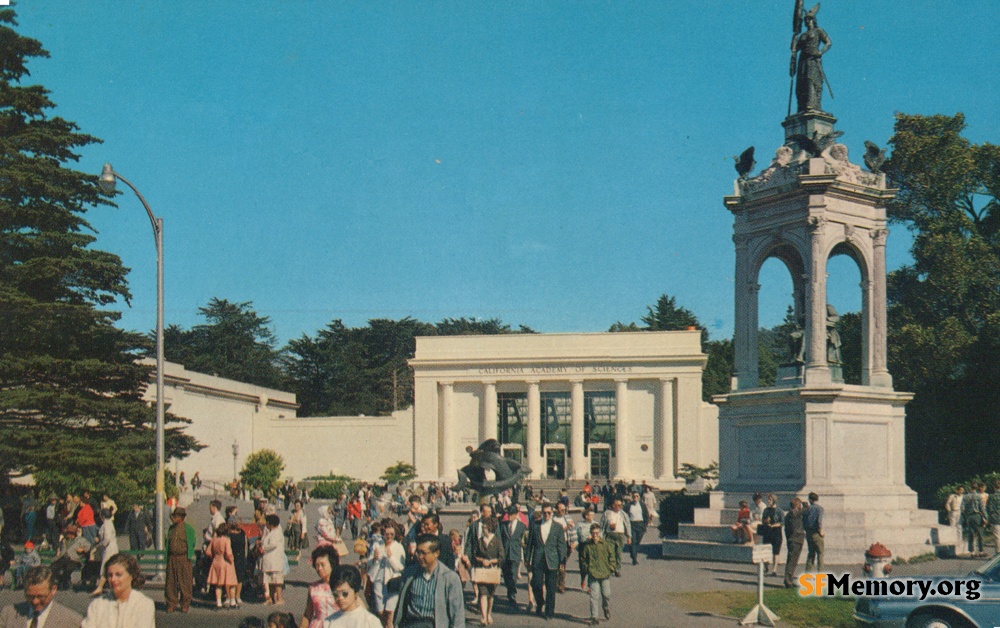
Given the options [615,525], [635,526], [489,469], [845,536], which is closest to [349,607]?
[615,525]

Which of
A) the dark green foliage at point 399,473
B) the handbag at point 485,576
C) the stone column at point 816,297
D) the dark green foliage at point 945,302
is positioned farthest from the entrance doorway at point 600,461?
the handbag at point 485,576

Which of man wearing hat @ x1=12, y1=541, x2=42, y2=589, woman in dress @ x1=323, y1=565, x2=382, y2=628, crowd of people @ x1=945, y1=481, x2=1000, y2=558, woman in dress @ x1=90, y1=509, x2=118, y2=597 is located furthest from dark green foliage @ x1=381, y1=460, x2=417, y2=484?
woman in dress @ x1=323, y1=565, x2=382, y2=628

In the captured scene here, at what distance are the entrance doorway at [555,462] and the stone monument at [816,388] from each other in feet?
162

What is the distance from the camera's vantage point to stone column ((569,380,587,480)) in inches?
2773

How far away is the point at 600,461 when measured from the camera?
233ft

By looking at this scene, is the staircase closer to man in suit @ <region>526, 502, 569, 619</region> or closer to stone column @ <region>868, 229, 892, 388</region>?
stone column @ <region>868, 229, 892, 388</region>

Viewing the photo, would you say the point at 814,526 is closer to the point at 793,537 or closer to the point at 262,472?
the point at 793,537

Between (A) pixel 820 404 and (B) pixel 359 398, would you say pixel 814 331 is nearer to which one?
(A) pixel 820 404

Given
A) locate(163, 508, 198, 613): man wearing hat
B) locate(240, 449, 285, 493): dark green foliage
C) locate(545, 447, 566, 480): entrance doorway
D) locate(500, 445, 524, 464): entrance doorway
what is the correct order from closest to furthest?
locate(163, 508, 198, 613): man wearing hat < locate(240, 449, 285, 493): dark green foliage < locate(545, 447, 566, 480): entrance doorway < locate(500, 445, 524, 464): entrance doorway

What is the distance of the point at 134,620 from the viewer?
698cm

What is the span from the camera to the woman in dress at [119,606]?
6918 mm

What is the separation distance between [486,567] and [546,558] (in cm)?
89

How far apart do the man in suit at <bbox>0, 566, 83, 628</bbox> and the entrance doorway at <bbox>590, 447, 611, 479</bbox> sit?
6489cm
